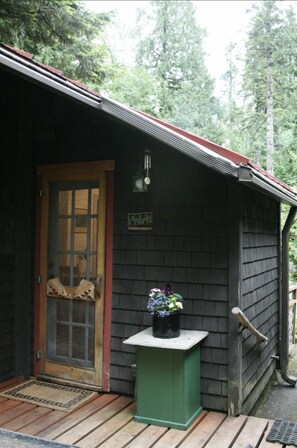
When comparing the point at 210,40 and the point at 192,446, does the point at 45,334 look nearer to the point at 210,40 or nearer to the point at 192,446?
the point at 192,446

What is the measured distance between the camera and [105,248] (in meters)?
3.58

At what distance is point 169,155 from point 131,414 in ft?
6.82

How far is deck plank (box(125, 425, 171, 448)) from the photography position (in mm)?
2631

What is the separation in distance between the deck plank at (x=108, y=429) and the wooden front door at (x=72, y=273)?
1.61ft

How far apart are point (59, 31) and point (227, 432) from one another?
21.1 feet

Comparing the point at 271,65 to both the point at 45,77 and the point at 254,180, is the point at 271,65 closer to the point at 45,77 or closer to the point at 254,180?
the point at 254,180

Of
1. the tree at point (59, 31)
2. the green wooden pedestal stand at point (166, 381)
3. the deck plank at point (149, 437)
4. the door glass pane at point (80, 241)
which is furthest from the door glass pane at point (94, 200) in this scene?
the tree at point (59, 31)

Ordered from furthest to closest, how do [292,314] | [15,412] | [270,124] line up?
1. [270,124]
2. [292,314]
3. [15,412]

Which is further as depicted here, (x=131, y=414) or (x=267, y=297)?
(x=267, y=297)

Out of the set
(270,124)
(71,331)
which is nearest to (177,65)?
(270,124)

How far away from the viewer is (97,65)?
25.5 ft

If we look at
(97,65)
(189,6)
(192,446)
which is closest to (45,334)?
(192,446)

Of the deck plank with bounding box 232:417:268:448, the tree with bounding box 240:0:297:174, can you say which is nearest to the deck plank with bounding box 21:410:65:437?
the deck plank with bounding box 232:417:268:448

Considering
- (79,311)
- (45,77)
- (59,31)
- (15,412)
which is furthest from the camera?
(59,31)
